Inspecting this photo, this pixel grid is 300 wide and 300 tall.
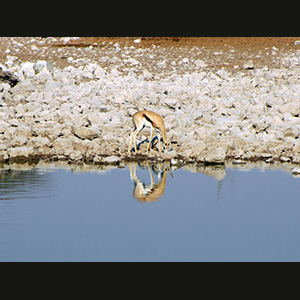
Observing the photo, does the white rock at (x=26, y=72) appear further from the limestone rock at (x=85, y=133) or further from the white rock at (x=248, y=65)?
the white rock at (x=248, y=65)

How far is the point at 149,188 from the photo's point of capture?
38.9ft

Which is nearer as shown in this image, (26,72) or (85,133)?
(85,133)

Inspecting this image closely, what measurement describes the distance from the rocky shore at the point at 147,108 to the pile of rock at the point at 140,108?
0.03 m

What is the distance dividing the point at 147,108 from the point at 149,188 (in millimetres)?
5260

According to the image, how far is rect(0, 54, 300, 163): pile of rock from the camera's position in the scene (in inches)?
581

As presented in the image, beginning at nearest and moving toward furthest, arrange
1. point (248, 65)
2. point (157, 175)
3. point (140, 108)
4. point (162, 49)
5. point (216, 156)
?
point (157, 175), point (216, 156), point (140, 108), point (248, 65), point (162, 49)

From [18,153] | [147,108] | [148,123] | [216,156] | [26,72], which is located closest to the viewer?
[216,156]

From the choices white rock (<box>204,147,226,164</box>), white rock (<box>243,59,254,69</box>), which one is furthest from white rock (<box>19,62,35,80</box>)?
white rock (<box>243,59,254,69</box>)

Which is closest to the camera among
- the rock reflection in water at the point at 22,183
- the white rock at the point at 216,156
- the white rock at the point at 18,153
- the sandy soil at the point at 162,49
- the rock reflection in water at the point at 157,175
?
the rock reflection in water at the point at 22,183

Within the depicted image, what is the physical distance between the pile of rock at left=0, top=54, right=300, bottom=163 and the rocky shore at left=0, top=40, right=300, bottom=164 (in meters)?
0.03

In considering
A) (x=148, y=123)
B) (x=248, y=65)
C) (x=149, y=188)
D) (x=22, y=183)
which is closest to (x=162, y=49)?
(x=248, y=65)

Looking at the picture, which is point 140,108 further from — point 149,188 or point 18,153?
point 149,188

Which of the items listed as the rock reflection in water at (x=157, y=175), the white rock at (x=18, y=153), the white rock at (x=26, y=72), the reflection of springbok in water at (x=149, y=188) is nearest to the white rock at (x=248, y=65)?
the white rock at (x=26, y=72)

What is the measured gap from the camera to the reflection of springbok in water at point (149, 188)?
36.1 ft
